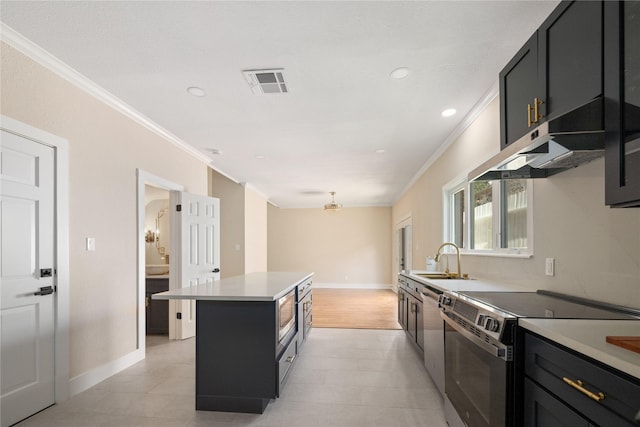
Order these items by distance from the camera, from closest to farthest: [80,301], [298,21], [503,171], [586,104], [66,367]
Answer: [586,104] < [298,21] < [503,171] < [66,367] < [80,301]

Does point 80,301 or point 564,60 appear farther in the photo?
point 80,301

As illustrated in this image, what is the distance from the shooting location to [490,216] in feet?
10.5

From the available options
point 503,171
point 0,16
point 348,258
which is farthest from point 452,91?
point 348,258

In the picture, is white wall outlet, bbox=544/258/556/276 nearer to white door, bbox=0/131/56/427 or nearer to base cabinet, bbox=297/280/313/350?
base cabinet, bbox=297/280/313/350

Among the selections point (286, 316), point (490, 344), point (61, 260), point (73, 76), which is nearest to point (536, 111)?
point (490, 344)

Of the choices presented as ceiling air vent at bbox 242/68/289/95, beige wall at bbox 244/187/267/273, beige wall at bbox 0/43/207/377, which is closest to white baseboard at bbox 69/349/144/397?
beige wall at bbox 0/43/207/377

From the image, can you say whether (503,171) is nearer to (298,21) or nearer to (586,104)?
(586,104)

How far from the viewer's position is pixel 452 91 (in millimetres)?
2766

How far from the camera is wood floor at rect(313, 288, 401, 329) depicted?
5094 millimetres

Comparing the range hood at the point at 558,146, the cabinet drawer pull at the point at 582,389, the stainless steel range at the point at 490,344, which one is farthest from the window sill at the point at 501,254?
the cabinet drawer pull at the point at 582,389

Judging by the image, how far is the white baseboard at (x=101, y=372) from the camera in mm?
2610

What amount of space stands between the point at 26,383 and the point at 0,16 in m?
2.39

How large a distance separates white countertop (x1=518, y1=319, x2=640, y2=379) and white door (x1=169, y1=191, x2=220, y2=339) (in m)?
3.81

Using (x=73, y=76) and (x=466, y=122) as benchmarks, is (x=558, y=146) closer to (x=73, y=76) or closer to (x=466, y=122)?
(x=466, y=122)
